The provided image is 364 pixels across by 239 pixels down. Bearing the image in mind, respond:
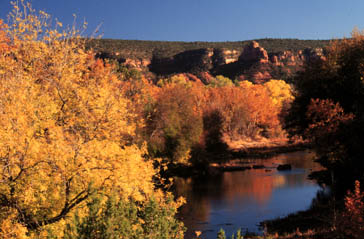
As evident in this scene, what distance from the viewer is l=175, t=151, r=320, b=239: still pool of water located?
2719cm

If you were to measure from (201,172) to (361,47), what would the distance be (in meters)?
25.2

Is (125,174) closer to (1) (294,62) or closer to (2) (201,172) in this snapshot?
(2) (201,172)

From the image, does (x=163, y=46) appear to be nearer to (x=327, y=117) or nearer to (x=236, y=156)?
(x=236, y=156)

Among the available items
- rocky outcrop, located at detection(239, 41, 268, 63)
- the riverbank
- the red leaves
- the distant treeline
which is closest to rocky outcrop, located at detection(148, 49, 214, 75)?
the distant treeline

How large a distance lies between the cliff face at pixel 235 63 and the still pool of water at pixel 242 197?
4536 inches

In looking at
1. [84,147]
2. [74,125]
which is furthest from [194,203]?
[84,147]

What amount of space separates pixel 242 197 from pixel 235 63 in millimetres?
148462

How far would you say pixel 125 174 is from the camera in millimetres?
14023

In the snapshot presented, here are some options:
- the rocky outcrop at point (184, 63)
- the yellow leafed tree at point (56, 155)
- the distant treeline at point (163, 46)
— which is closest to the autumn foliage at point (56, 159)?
the yellow leafed tree at point (56, 155)

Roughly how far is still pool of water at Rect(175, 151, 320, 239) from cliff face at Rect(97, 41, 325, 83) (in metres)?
115

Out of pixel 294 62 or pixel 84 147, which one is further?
pixel 294 62

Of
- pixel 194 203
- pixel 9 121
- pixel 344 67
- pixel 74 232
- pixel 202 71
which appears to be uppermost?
pixel 202 71

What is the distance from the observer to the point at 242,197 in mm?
34531

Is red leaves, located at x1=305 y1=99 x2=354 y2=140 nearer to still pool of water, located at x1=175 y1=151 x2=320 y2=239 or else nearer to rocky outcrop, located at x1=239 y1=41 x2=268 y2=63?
still pool of water, located at x1=175 y1=151 x2=320 y2=239
